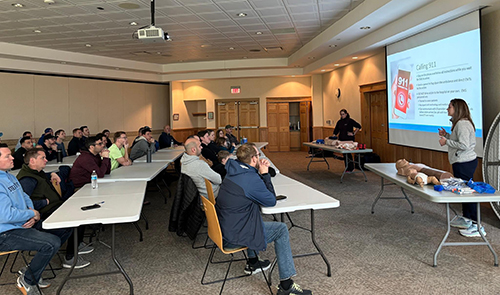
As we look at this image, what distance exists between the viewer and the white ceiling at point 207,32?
21.1ft

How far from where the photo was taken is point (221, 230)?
2.95 m

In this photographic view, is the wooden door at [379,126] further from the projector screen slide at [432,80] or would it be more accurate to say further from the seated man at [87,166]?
the seated man at [87,166]

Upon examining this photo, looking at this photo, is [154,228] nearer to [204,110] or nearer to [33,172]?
[33,172]

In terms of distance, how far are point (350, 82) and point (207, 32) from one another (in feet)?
15.8

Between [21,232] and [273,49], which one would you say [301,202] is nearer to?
[21,232]

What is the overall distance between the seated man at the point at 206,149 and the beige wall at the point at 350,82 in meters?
4.66

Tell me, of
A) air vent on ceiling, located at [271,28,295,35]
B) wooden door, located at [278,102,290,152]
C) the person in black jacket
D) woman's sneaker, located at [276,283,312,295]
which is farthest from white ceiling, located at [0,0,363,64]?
woman's sneaker, located at [276,283,312,295]

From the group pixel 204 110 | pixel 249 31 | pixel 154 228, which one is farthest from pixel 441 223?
pixel 204 110

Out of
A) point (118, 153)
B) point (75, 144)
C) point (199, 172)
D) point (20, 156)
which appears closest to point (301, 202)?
point (199, 172)

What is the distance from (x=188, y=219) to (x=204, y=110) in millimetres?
12169

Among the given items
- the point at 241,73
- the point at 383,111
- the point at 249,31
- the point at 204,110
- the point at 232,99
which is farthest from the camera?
the point at 204,110

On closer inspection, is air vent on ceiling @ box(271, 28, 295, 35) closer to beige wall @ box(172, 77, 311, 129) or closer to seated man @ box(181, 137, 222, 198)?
seated man @ box(181, 137, 222, 198)

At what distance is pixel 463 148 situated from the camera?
173 inches

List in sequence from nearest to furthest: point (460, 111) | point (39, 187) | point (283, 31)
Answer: point (39, 187), point (460, 111), point (283, 31)
